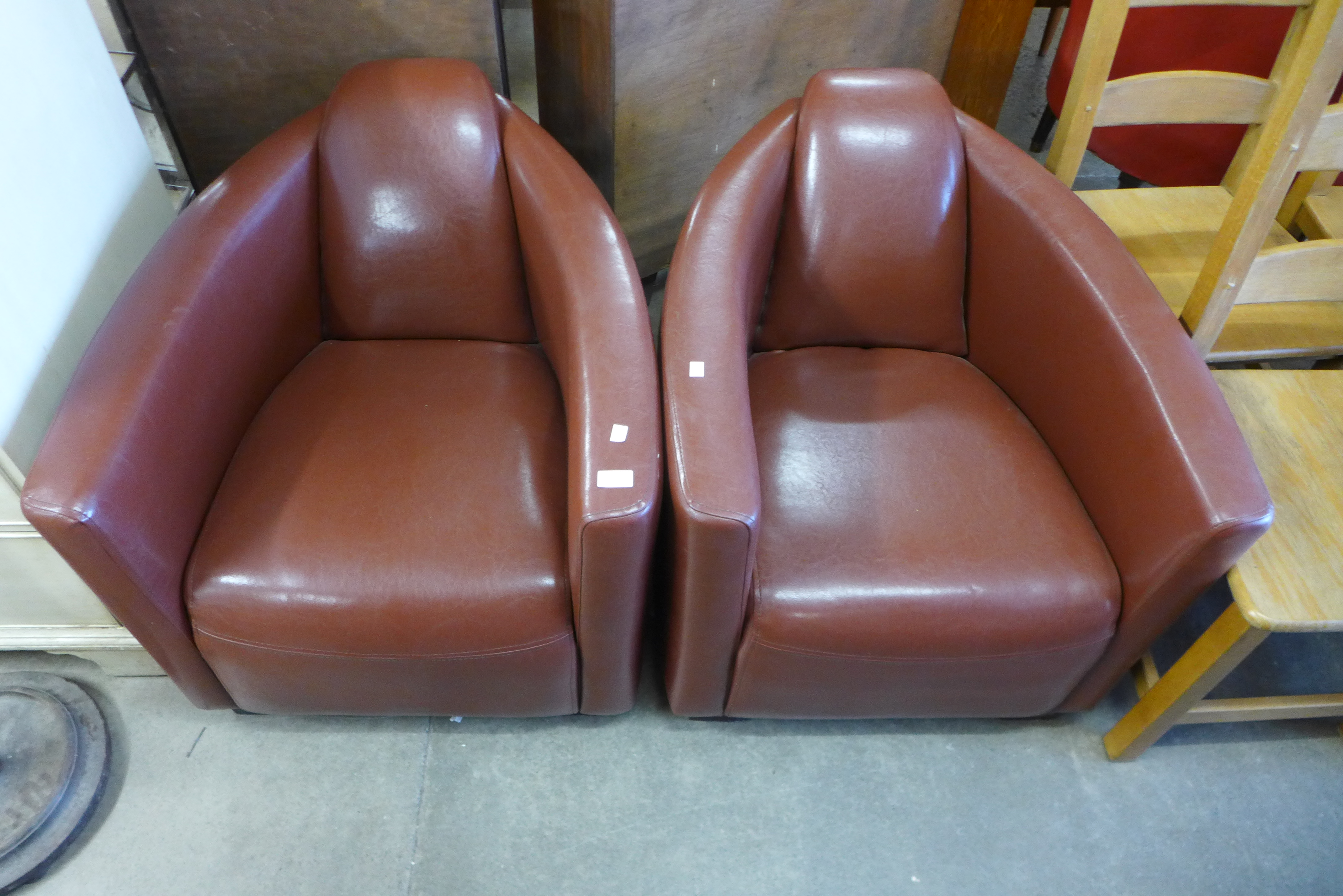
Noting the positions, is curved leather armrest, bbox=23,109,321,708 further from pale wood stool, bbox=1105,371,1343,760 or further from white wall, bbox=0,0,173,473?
pale wood stool, bbox=1105,371,1343,760

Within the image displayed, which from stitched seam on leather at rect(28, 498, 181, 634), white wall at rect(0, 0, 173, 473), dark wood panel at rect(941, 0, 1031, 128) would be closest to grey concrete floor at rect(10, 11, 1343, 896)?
stitched seam on leather at rect(28, 498, 181, 634)

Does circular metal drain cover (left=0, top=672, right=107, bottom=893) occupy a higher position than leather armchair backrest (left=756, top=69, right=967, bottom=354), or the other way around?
leather armchair backrest (left=756, top=69, right=967, bottom=354)

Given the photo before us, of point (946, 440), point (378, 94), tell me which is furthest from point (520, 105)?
point (946, 440)

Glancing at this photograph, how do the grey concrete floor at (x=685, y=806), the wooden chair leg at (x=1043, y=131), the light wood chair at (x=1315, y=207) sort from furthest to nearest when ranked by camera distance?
the wooden chair leg at (x=1043, y=131) → the light wood chair at (x=1315, y=207) → the grey concrete floor at (x=685, y=806)

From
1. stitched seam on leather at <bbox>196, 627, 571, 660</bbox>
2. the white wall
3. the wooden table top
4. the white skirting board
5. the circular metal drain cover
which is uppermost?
the white wall

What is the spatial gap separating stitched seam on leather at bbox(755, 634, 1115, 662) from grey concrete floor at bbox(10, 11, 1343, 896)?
12.1 inches

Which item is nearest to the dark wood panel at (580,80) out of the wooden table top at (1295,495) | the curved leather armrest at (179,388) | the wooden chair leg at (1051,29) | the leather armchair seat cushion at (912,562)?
the curved leather armrest at (179,388)

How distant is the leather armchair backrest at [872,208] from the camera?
4.75 feet

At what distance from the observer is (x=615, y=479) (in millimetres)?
1113

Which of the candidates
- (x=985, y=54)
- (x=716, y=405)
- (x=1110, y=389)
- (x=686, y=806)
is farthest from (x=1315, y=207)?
(x=686, y=806)

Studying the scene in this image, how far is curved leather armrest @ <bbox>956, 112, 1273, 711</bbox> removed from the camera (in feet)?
3.86

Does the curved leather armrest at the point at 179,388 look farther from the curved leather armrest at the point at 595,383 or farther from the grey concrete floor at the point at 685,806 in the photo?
the curved leather armrest at the point at 595,383

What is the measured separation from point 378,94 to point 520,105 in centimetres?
134

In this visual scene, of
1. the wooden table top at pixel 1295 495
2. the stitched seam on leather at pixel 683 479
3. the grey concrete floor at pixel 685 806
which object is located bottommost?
the grey concrete floor at pixel 685 806
